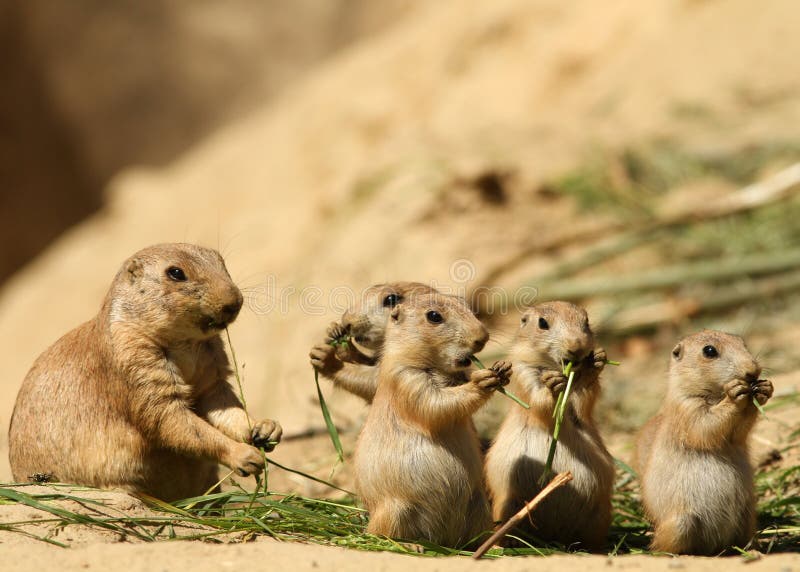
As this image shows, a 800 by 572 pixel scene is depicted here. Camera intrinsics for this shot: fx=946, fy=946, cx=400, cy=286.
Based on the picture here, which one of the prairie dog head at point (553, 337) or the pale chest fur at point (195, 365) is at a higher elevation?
the prairie dog head at point (553, 337)

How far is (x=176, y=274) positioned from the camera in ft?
16.4

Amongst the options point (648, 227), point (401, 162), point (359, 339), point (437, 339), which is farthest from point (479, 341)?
point (401, 162)

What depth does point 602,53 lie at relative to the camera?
17.2 m

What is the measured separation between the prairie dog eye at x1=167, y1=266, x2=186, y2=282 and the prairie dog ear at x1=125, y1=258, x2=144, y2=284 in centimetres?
17

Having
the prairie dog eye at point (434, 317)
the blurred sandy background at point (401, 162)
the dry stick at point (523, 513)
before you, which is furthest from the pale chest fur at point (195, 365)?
the dry stick at point (523, 513)

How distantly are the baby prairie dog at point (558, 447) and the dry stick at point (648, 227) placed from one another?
5.01m

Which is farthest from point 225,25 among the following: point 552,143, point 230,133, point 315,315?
point 315,315

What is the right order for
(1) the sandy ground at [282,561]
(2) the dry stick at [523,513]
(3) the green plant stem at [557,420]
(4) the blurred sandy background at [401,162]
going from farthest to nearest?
(4) the blurred sandy background at [401,162], (3) the green plant stem at [557,420], (2) the dry stick at [523,513], (1) the sandy ground at [282,561]

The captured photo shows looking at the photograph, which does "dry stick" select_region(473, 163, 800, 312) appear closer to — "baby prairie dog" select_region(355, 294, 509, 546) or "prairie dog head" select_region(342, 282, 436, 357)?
"prairie dog head" select_region(342, 282, 436, 357)

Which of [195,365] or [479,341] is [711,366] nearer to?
[479,341]

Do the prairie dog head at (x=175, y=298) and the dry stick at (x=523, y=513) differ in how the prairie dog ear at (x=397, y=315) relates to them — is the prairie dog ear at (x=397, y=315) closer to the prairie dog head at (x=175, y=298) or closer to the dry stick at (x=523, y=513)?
the prairie dog head at (x=175, y=298)

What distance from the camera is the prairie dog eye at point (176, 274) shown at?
4980mm

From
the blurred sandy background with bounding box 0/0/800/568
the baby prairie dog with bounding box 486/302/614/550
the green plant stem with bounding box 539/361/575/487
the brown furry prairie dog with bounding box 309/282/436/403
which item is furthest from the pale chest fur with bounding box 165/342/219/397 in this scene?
the green plant stem with bounding box 539/361/575/487

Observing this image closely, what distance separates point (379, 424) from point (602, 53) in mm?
13869
